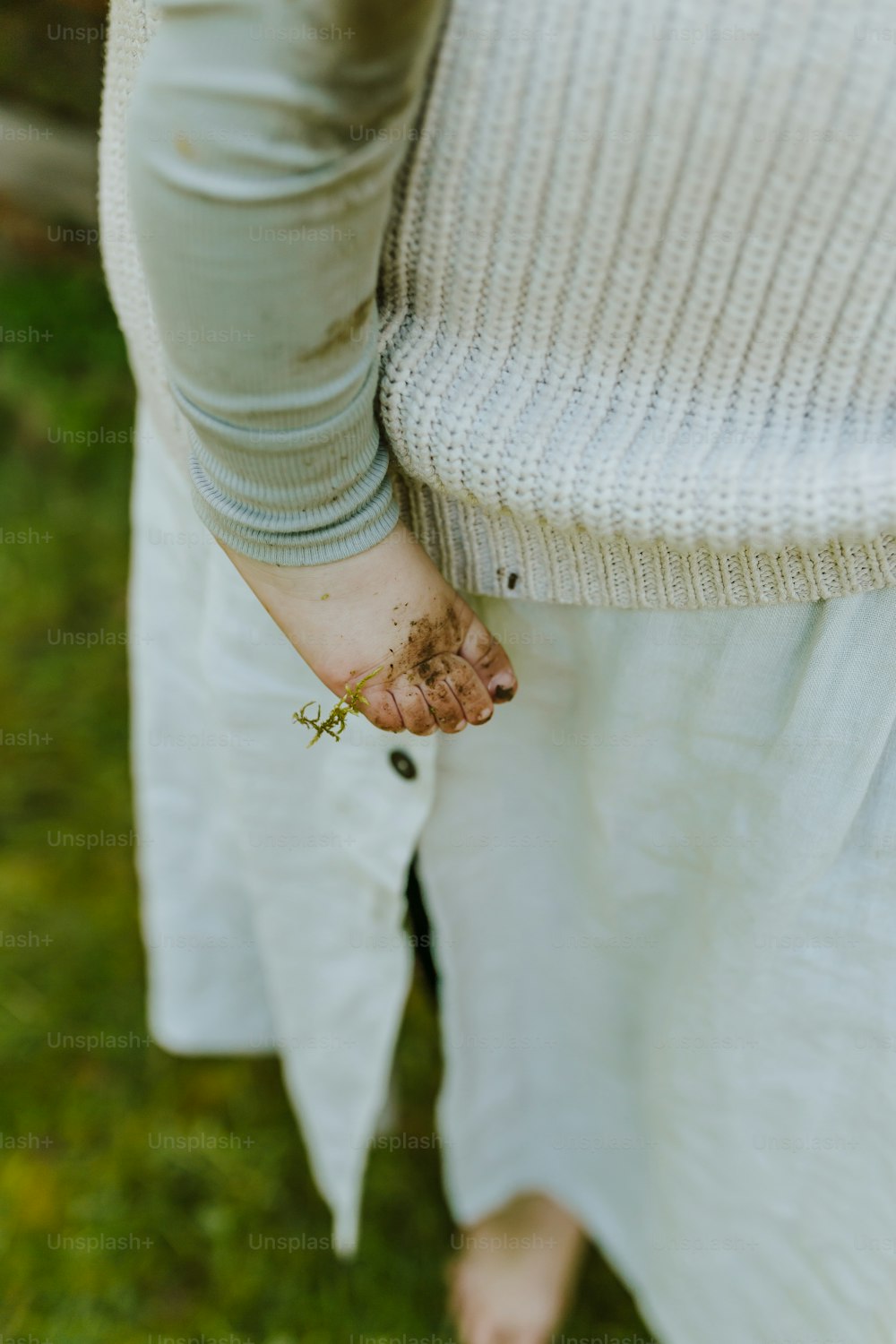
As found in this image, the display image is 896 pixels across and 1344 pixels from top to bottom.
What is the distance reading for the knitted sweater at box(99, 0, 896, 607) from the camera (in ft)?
1.75

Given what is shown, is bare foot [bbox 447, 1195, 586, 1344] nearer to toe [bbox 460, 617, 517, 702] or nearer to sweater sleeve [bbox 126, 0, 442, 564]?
toe [bbox 460, 617, 517, 702]

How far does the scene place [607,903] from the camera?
3.25ft

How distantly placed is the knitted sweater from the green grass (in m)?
1.09

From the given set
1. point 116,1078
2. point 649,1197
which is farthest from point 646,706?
point 116,1078

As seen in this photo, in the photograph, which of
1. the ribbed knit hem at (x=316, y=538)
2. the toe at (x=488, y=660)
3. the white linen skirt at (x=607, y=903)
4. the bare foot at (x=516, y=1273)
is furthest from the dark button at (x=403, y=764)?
the bare foot at (x=516, y=1273)

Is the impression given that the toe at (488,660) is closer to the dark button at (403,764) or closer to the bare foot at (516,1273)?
the dark button at (403,764)

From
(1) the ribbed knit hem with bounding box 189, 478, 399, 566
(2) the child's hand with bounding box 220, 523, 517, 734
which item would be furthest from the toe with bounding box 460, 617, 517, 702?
(1) the ribbed knit hem with bounding box 189, 478, 399, 566

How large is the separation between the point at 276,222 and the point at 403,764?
1.50 ft

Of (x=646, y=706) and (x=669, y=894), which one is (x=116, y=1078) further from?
(x=646, y=706)

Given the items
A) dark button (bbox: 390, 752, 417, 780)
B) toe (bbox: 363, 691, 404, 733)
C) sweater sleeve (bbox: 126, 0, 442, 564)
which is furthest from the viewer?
dark button (bbox: 390, 752, 417, 780)

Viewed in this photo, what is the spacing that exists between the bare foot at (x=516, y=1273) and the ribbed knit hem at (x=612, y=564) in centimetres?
96

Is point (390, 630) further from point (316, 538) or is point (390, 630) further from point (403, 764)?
point (403, 764)

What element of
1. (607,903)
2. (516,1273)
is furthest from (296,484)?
(516,1273)

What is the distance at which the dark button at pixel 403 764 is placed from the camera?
0.89 metres
